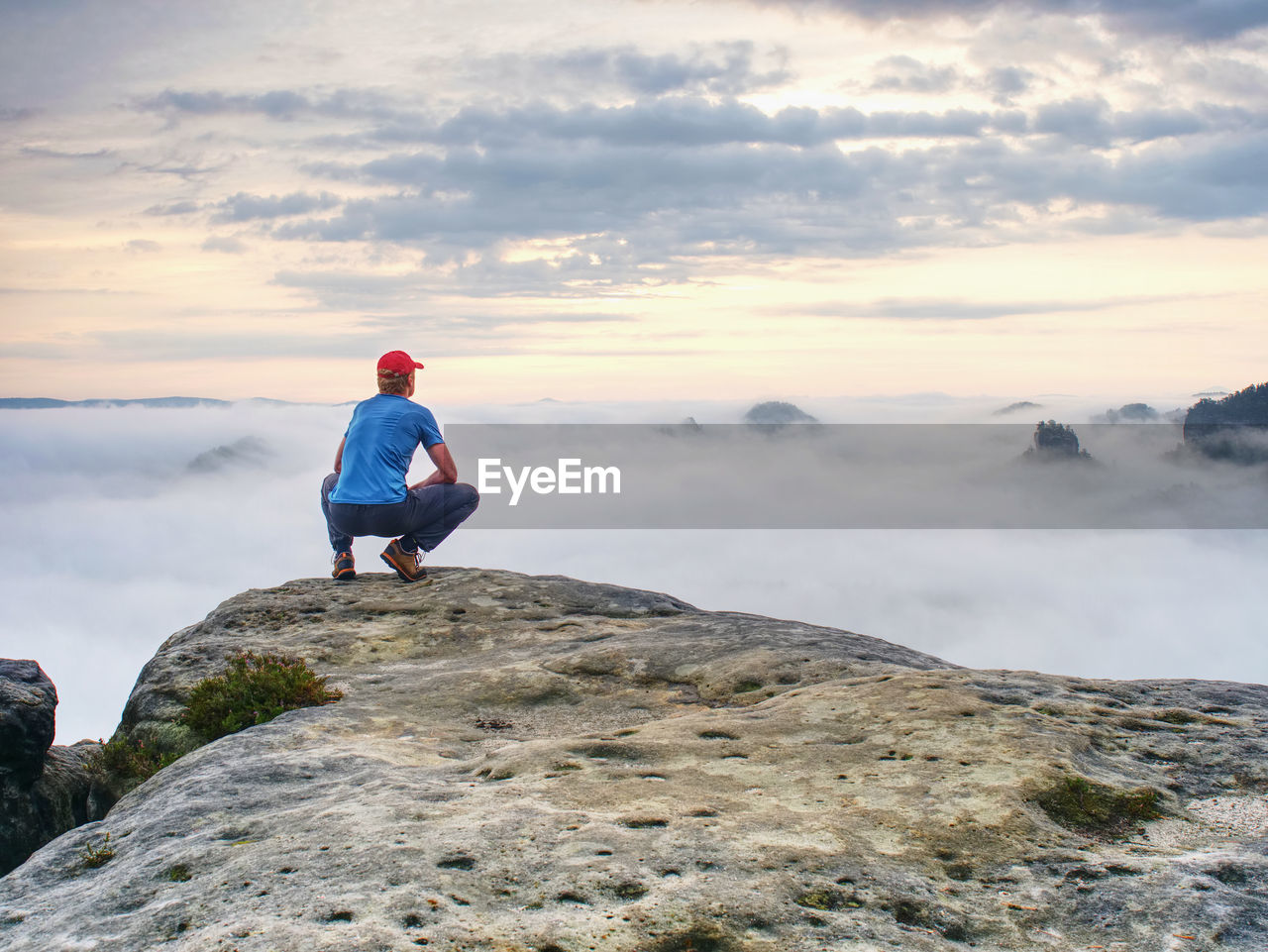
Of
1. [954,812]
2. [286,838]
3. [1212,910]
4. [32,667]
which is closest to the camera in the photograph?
[1212,910]

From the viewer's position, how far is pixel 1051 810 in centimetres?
677

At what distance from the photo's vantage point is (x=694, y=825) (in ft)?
20.2

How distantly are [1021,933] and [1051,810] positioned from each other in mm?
1757

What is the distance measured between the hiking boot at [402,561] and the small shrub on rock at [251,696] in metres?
5.84

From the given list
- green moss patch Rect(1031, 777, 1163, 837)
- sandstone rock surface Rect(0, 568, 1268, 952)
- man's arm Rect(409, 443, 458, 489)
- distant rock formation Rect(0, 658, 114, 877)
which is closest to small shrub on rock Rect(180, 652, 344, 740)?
sandstone rock surface Rect(0, 568, 1268, 952)

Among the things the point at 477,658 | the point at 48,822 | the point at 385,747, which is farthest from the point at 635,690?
the point at 48,822

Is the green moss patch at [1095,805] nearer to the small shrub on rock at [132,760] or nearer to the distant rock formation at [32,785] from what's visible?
the small shrub on rock at [132,760]

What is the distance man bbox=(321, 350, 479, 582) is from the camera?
16047mm

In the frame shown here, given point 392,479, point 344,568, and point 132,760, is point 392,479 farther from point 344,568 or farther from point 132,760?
point 132,760

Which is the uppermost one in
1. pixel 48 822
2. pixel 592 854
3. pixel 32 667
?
pixel 592 854

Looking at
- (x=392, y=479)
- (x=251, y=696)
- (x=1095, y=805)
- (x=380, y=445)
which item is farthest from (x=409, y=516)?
(x=1095, y=805)

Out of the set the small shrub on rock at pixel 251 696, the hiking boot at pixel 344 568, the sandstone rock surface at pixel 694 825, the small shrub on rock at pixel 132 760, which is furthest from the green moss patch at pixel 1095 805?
the hiking boot at pixel 344 568

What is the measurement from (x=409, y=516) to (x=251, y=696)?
633 centimetres

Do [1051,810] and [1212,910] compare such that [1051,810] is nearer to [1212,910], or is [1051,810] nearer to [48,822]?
[1212,910]
